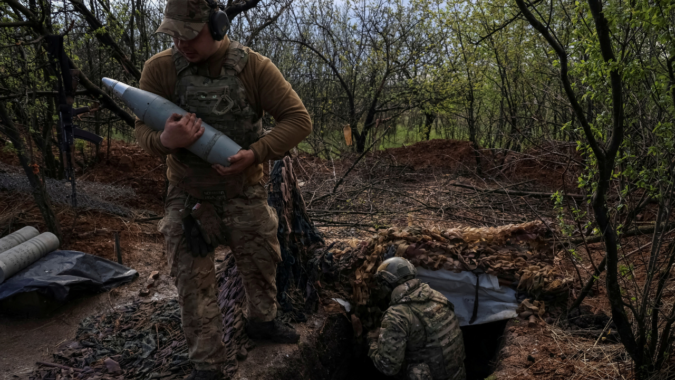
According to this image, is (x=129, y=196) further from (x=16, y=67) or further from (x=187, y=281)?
(x=187, y=281)

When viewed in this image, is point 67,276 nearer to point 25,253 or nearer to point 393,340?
point 25,253

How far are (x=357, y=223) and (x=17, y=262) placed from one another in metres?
3.74

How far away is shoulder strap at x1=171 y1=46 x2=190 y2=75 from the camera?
2359 millimetres

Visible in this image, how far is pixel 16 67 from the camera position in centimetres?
523

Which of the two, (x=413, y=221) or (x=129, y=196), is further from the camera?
(x=129, y=196)

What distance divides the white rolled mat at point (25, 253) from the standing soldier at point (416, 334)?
3.11m

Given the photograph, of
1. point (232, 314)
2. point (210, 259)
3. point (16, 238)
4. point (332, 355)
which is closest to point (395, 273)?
point (332, 355)

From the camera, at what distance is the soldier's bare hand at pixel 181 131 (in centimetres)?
213

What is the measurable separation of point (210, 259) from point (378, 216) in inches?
155

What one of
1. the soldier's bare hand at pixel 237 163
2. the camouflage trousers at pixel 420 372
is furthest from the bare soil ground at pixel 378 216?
the soldier's bare hand at pixel 237 163

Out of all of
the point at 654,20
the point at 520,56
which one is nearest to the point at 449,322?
the point at 654,20

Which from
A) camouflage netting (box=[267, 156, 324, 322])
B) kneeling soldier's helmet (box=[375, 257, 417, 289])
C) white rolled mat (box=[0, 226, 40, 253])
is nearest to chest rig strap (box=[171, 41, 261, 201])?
camouflage netting (box=[267, 156, 324, 322])

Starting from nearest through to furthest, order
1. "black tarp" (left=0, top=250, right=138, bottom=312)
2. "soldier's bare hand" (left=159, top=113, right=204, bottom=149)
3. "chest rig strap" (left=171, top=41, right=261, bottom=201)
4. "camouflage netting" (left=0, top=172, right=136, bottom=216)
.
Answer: "soldier's bare hand" (left=159, top=113, right=204, bottom=149) → "chest rig strap" (left=171, top=41, right=261, bottom=201) → "black tarp" (left=0, top=250, right=138, bottom=312) → "camouflage netting" (left=0, top=172, right=136, bottom=216)

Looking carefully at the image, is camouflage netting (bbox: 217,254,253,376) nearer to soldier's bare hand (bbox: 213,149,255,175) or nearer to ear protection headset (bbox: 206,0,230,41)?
soldier's bare hand (bbox: 213,149,255,175)
